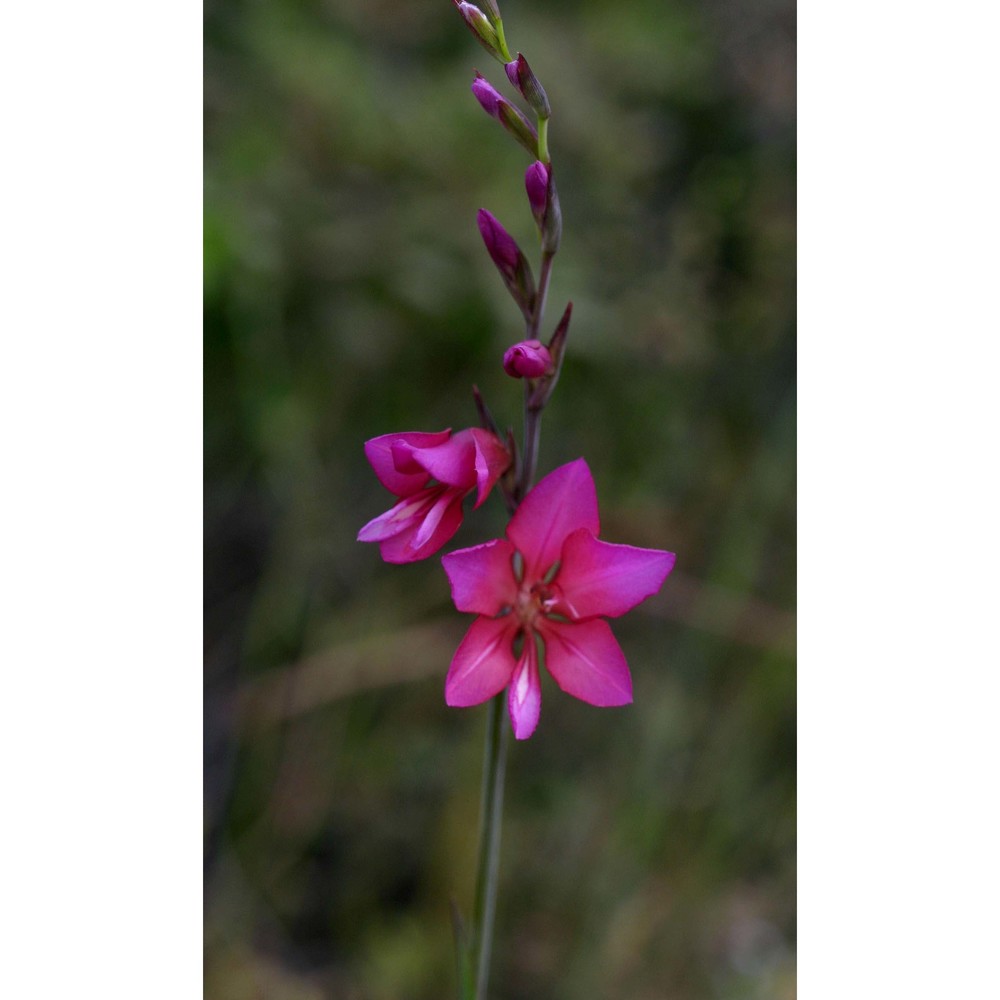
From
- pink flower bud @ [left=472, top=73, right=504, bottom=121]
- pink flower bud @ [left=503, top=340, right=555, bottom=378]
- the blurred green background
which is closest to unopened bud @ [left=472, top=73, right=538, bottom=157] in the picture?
pink flower bud @ [left=472, top=73, right=504, bottom=121]

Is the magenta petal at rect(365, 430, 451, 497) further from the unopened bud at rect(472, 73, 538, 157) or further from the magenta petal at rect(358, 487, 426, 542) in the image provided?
the unopened bud at rect(472, 73, 538, 157)

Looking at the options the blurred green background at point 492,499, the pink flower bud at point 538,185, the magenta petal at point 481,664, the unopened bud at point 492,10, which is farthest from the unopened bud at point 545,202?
the blurred green background at point 492,499

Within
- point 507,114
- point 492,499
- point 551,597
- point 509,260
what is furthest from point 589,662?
point 492,499

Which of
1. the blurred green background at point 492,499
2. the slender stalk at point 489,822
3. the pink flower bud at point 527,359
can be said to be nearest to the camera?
the pink flower bud at point 527,359

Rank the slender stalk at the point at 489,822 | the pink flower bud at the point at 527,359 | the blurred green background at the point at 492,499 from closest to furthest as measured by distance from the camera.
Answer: the pink flower bud at the point at 527,359 < the slender stalk at the point at 489,822 < the blurred green background at the point at 492,499

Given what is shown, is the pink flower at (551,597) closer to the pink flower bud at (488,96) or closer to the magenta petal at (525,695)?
the magenta petal at (525,695)
